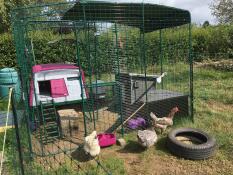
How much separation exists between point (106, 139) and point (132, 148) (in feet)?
1.59

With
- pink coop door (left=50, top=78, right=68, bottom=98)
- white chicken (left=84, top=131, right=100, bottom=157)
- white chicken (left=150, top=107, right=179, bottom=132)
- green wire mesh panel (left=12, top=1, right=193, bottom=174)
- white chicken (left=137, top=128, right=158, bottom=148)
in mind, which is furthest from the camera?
pink coop door (left=50, top=78, right=68, bottom=98)

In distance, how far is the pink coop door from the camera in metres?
6.65

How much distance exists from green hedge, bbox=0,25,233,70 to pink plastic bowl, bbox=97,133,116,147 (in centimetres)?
306

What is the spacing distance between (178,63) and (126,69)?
3774 millimetres

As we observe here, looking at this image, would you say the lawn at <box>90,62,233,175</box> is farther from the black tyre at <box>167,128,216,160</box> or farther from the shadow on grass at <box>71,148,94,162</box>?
the shadow on grass at <box>71,148,94,162</box>

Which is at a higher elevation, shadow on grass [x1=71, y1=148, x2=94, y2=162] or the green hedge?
the green hedge

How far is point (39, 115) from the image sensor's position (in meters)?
6.42

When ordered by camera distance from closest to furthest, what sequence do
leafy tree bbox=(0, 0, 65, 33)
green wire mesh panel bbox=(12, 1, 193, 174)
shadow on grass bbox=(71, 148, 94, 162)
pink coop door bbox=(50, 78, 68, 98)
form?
shadow on grass bbox=(71, 148, 94, 162)
green wire mesh panel bbox=(12, 1, 193, 174)
pink coop door bbox=(50, 78, 68, 98)
leafy tree bbox=(0, 0, 65, 33)

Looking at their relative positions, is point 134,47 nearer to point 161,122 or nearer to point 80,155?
point 161,122

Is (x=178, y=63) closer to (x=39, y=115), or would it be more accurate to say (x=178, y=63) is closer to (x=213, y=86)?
(x=213, y=86)

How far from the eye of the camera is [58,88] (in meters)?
6.76

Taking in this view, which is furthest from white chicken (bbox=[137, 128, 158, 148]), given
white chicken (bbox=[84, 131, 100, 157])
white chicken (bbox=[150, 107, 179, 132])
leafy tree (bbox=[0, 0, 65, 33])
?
leafy tree (bbox=[0, 0, 65, 33])

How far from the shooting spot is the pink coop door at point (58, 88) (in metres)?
6.65

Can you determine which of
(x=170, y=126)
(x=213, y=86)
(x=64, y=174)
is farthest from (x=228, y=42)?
(x=64, y=174)
